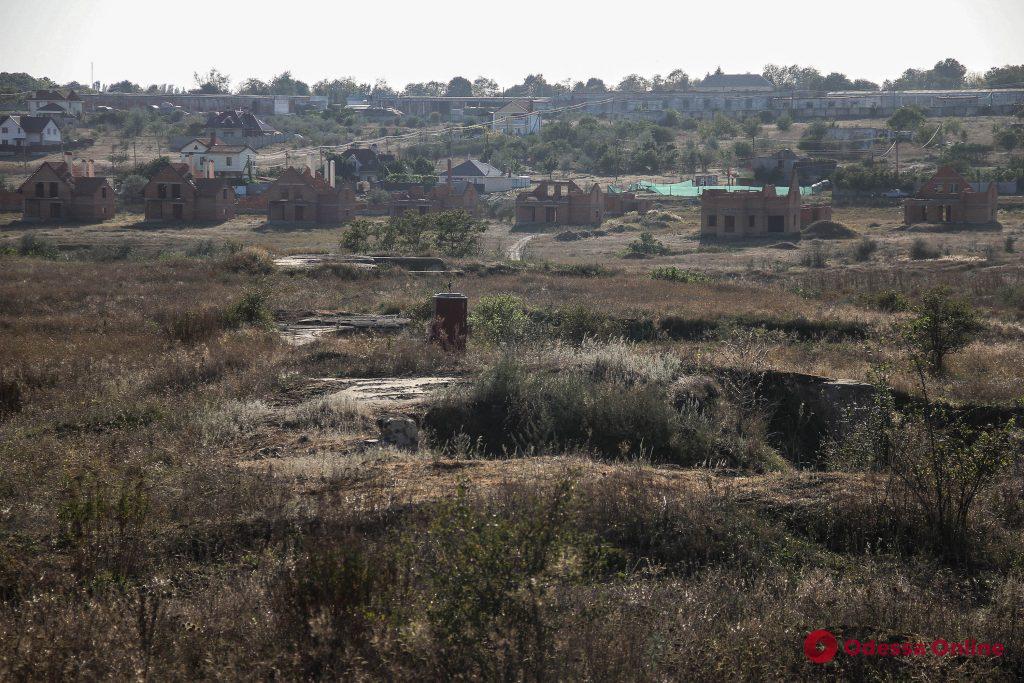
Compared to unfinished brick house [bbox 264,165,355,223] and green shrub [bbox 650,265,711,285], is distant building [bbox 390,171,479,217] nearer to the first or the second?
unfinished brick house [bbox 264,165,355,223]

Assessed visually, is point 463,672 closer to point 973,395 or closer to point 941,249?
point 973,395

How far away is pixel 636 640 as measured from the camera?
4562 millimetres

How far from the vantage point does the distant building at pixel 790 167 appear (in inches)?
3002

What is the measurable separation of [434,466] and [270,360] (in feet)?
18.9

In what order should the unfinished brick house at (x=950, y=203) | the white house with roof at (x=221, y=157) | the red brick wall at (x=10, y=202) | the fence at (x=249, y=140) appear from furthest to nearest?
the fence at (x=249, y=140)
the white house with roof at (x=221, y=157)
the red brick wall at (x=10, y=202)
the unfinished brick house at (x=950, y=203)

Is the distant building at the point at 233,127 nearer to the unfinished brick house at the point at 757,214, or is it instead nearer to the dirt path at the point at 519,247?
the dirt path at the point at 519,247

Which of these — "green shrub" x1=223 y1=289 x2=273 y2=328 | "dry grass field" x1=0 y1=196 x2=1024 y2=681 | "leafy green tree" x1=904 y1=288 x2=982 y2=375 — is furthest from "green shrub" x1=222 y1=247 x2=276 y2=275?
"leafy green tree" x1=904 y1=288 x2=982 y2=375

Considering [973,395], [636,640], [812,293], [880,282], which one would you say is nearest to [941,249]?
[880,282]

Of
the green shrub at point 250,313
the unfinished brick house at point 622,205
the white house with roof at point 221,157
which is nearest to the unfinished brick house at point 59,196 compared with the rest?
the white house with roof at point 221,157

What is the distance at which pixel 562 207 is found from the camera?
61.6 m

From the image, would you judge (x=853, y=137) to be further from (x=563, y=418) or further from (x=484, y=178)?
(x=563, y=418)

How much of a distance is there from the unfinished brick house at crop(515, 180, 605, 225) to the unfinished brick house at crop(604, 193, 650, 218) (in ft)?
4.55

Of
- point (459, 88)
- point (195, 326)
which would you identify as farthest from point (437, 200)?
point (459, 88)

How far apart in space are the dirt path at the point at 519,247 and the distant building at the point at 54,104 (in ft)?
241
